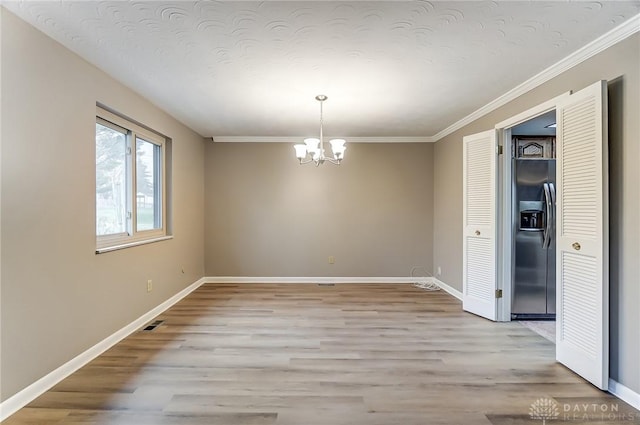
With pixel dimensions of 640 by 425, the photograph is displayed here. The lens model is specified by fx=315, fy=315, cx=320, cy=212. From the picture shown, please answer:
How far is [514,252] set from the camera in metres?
3.51

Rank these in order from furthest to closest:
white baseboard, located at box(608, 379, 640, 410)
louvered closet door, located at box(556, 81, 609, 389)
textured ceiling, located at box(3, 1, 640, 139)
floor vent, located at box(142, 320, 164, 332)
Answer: floor vent, located at box(142, 320, 164, 332)
louvered closet door, located at box(556, 81, 609, 389)
white baseboard, located at box(608, 379, 640, 410)
textured ceiling, located at box(3, 1, 640, 139)

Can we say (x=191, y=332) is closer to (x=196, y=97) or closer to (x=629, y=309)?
(x=196, y=97)

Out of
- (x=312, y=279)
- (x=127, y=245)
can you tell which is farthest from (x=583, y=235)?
(x=127, y=245)

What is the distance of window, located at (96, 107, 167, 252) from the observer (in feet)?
9.37

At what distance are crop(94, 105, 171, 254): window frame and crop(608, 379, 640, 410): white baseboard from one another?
13.0 ft

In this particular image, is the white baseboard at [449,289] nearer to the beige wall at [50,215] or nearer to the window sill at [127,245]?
the window sill at [127,245]

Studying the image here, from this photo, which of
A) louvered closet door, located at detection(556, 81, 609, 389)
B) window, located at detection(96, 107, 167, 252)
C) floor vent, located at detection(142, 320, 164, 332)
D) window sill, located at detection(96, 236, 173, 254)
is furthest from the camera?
floor vent, located at detection(142, 320, 164, 332)

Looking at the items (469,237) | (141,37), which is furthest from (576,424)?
(141,37)

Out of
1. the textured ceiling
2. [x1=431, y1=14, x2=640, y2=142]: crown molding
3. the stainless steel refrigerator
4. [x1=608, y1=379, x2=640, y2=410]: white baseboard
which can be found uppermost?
the textured ceiling

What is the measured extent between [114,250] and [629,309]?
3958 mm

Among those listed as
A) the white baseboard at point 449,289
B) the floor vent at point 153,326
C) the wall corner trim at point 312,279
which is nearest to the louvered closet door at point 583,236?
the white baseboard at point 449,289

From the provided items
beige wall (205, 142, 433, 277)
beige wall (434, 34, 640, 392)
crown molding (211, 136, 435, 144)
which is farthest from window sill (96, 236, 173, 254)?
beige wall (434, 34, 640, 392)

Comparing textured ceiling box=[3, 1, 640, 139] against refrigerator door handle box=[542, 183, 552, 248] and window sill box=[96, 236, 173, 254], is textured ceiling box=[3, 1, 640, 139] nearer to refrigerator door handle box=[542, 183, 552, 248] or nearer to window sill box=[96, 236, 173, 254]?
refrigerator door handle box=[542, 183, 552, 248]

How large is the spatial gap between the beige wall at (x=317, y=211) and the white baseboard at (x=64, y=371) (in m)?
1.89
